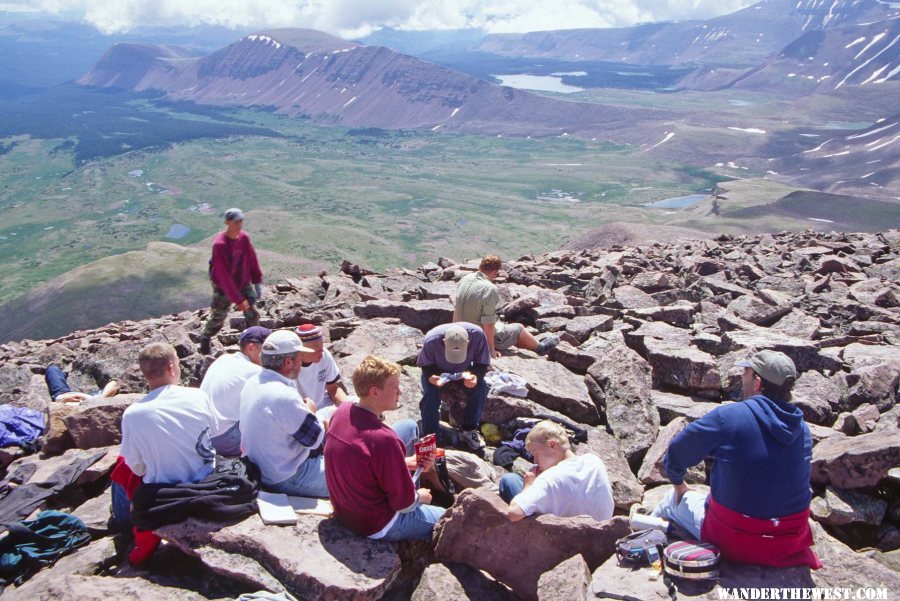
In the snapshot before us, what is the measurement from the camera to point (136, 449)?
6.53 m

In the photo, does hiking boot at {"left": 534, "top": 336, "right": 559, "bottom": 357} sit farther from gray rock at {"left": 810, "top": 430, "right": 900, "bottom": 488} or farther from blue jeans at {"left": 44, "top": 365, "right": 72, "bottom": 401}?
blue jeans at {"left": 44, "top": 365, "right": 72, "bottom": 401}

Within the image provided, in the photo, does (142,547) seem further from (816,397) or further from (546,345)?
(816,397)

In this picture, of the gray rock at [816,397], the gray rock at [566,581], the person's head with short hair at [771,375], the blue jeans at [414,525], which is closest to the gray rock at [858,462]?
the gray rock at [816,397]

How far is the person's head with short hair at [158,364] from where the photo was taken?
264 inches

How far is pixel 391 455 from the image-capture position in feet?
20.4

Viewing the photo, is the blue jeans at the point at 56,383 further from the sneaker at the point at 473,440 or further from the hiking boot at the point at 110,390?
the sneaker at the point at 473,440

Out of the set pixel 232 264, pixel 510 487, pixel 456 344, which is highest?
pixel 232 264

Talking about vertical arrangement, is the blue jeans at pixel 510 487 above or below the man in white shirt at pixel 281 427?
below

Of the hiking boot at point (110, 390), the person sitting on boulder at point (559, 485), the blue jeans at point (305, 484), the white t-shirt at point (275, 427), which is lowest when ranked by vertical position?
the hiking boot at point (110, 390)

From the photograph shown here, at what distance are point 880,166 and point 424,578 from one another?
212105 millimetres

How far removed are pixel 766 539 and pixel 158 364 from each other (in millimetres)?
6359

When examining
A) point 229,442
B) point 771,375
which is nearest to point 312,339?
point 229,442

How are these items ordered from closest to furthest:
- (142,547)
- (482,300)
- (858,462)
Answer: (142,547) → (858,462) → (482,300)

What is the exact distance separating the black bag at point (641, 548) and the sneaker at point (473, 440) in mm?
3226
